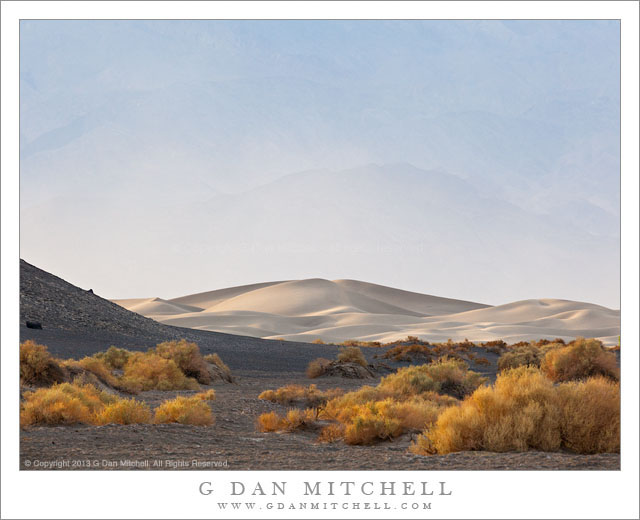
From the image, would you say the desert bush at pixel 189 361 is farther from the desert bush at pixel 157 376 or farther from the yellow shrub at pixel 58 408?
the yellow shrub at pixel 58 408

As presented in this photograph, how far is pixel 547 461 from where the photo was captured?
347 inches

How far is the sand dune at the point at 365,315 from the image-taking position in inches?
3420

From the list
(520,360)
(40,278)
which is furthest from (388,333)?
(520,360)

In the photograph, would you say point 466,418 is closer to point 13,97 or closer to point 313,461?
point 313,461

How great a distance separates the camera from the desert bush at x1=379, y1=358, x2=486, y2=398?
59.4 ft

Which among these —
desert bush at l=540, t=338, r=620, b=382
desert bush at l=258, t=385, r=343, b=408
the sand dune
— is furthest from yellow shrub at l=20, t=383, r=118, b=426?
the sand dune

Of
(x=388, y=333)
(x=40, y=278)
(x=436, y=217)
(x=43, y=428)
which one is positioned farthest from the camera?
(x=388, y=333)

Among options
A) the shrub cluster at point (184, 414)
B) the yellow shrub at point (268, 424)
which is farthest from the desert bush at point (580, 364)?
the shrub cluster at point (184, 414)

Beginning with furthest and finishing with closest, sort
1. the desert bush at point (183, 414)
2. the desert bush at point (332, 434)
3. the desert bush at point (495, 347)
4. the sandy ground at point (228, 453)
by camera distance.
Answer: the desert bush at point (495, 347) < the desert bush at point (183, 414) < the desert bush at point (332, 434) < the sandy ground at point (228, 453)

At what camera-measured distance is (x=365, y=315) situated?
365 ft

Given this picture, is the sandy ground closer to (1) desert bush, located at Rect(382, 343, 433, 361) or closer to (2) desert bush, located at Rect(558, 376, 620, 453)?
(2) desert bush, located at Rect(558, 376, 620, 453)

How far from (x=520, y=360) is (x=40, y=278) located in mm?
28901

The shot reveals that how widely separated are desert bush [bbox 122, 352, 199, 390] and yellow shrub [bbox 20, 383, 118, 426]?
21.1 ft

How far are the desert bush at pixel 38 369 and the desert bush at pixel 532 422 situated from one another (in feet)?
35.2
